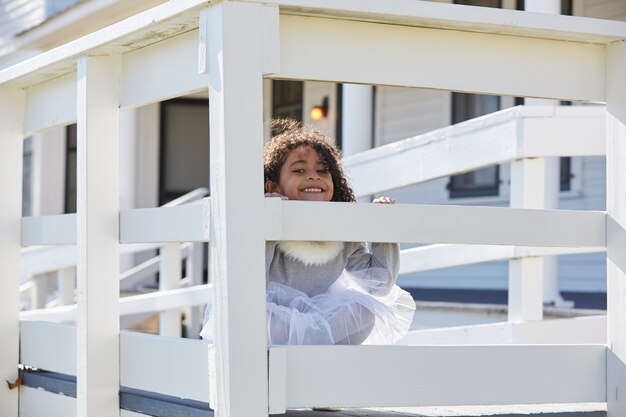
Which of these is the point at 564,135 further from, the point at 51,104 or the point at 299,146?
the point at 51,104

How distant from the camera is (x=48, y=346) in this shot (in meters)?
3.78

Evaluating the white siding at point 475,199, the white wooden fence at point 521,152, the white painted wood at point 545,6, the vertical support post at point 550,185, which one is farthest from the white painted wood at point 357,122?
the white wooden fence at point 521,152

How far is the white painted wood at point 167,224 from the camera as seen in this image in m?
2.77

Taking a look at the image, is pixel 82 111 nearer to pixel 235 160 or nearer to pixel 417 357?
pixel 235 160

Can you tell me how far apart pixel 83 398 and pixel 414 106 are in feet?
29.4

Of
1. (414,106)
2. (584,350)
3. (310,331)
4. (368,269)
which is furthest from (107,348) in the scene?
(414,106)

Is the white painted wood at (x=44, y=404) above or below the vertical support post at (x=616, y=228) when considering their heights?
below

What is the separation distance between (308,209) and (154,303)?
15.1ft

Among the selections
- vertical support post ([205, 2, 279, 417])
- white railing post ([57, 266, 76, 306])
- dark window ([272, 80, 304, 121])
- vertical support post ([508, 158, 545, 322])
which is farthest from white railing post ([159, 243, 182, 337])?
dark window ([272, 80, 304, 121])

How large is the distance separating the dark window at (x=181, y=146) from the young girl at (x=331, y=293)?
36.4 ft

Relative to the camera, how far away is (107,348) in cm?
327

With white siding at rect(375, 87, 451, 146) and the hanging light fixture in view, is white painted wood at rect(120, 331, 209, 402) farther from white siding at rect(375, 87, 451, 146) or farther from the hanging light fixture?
the hanging light fixture

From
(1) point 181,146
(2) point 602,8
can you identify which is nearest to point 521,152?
(2) point 602,8

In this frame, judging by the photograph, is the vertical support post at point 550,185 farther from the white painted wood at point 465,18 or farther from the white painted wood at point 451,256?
the white painted wood at point 465,18
